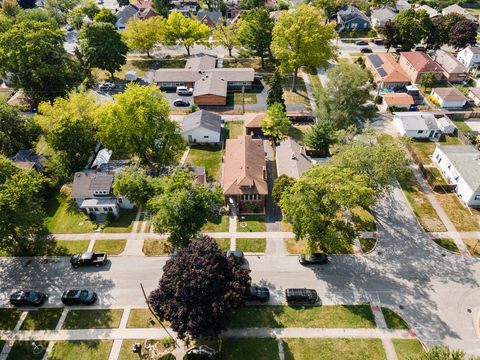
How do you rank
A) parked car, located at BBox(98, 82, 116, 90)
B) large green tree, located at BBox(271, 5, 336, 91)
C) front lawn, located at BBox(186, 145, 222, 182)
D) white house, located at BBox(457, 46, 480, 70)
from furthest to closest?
1. white house, located at BBox(457, 46, 480, 70)
2. parked car, located at BBox(98, 82, 116, 90)
3. large green tree, located at BBox(271, 5, 336, 91)
4. front lawn, located at BBox(186, 145, 222, 182)

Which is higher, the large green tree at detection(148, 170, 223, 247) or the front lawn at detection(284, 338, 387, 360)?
the large green tree at detection(148, 170, 223, 247)

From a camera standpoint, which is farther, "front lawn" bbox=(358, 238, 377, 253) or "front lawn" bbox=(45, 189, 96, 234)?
"front lawn" bbox=(45, 189, 96, 234)

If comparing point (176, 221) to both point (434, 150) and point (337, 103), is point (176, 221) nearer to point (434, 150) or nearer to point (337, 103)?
point (337, 103)

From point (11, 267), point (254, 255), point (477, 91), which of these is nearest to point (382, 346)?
point (254, 255)

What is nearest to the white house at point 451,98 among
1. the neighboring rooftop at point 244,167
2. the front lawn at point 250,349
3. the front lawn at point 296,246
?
the neighboring rooftop at point 244,167

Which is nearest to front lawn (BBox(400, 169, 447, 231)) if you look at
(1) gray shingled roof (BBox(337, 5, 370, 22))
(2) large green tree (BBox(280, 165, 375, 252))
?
(2) large green tree (BBox(280, 165, 375, 252))

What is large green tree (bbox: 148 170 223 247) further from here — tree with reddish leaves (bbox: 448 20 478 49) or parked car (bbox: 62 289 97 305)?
tree with reddish leaves (bbox: 448 20 478 49)

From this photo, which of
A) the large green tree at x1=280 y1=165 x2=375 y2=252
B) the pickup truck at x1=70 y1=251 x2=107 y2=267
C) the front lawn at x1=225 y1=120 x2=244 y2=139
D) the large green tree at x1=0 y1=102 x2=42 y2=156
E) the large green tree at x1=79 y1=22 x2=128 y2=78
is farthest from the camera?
the large green tree at x1=79 y1=22 x2=128 y2=78
